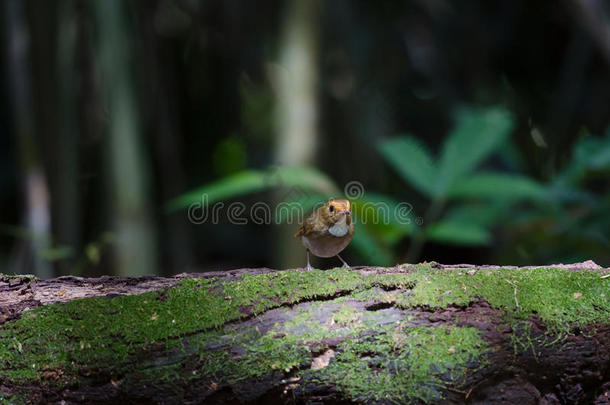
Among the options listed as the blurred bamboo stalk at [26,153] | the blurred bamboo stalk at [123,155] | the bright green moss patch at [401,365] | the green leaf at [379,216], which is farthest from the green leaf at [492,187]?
the blurred bamboo stalk at [26,153]

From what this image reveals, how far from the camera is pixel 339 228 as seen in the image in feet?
9.05

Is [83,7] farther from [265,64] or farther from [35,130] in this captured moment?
[265,64]

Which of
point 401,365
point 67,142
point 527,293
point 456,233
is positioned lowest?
point 456,233

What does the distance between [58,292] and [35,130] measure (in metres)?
3.11

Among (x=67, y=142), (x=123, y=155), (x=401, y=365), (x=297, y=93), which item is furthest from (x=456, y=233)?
(x=67, y=142)

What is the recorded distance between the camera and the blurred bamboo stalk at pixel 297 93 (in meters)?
4.29

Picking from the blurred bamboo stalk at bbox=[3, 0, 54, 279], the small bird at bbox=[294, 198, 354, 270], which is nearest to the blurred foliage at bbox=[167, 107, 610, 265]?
the small bird at bbox=[294, 198, 354, 270]

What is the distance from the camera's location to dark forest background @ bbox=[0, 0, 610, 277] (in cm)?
396

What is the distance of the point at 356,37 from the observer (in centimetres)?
579

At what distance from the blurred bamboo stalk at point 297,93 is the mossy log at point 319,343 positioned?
236 cm

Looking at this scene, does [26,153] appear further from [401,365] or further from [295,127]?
[401,365]

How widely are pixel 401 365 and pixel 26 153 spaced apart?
3.76 m

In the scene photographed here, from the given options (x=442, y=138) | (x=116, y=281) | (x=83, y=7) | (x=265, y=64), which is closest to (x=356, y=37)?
(x=265, y=64)

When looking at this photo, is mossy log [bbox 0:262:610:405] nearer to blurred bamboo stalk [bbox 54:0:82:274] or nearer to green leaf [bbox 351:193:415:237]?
green leaf [bbox 351:193:415:237]
